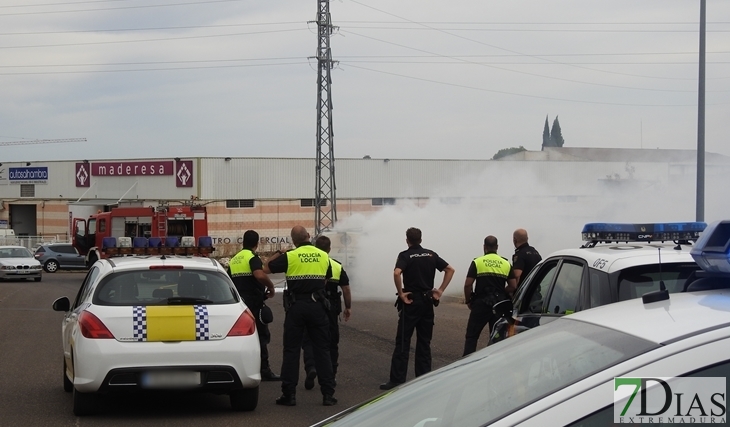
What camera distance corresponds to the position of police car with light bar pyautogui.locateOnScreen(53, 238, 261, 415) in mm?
8633

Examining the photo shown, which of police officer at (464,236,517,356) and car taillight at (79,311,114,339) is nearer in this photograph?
car taillight at (79,311,114,339)

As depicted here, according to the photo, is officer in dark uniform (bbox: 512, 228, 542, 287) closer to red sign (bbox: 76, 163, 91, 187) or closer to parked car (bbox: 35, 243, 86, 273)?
parked car (bbox: 35, 243, 86, 273)

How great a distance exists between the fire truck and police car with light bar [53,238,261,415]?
26.7m

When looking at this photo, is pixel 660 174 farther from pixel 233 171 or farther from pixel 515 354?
pixel 515 354

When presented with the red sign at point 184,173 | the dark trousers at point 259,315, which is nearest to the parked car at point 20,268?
the red sign at point 184,173

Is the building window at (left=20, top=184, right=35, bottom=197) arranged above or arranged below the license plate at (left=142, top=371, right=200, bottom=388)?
above

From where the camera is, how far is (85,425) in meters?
8.64

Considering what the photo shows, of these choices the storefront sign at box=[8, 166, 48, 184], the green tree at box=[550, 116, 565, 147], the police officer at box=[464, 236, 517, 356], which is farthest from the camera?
the green tree at box=[550, 116, 565, 147]

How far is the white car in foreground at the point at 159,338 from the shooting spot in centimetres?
863

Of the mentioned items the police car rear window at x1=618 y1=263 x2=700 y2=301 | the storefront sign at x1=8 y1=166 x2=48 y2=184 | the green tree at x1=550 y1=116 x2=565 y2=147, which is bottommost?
the police car rear window at x1=618 y1=263 x2=700 y2=301

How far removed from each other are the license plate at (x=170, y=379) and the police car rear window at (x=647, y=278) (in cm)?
444

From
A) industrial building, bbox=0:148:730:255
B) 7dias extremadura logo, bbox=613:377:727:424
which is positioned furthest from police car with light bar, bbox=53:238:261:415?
industrial building, bbox=0:148:730:255

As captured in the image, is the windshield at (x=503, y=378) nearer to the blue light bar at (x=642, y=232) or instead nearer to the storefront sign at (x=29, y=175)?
the blue light bar at (x=642, y=232)

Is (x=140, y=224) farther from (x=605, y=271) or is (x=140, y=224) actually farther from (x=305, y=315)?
(x=605, y=271)
